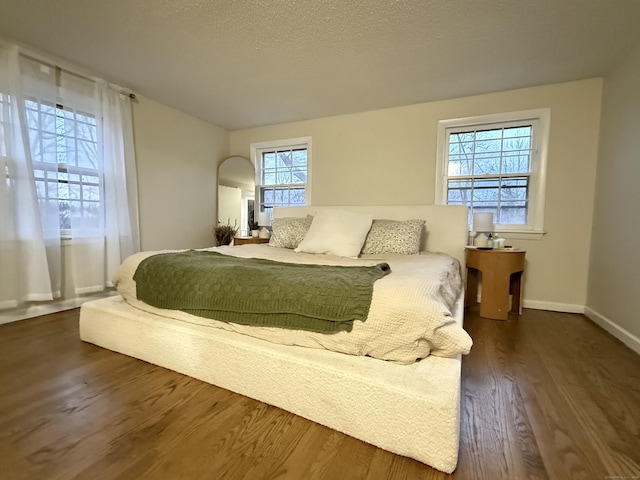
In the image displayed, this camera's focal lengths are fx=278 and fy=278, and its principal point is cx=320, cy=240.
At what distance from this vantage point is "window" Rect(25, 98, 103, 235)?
7.36 feet

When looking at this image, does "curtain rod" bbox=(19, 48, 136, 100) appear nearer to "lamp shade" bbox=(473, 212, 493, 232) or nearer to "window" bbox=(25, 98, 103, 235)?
"window" bbox=(25, 98, 103, 235)

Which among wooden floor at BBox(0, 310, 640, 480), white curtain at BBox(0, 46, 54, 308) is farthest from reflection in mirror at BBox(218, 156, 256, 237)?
wooden floor at BBox(0, 310, 640, 480)

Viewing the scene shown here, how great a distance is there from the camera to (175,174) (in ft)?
11.1

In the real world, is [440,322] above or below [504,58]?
below

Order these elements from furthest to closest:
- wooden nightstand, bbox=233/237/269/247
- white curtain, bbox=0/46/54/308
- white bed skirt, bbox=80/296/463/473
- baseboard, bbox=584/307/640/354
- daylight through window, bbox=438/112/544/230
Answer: wooden nightstand, bbox=233/237/269/247 < daylight through window, bbox=438/112/544/230 < white curtain, bbox=0/46/54/308 < baseboard, bbox=584/307/640/354 < white bed skirt, bbox=80/296/463/473

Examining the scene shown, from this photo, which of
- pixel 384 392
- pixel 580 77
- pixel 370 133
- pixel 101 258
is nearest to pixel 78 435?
pixel 384 392

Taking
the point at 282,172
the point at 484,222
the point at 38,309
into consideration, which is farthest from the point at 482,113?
the point at 38,309

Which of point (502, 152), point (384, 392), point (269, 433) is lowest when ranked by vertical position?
point (269, 433)

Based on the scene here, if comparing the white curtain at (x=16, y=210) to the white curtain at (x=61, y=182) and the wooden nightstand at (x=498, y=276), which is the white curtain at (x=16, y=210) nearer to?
the white curtain at (x=61, y=182)

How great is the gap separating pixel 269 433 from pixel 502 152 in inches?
126

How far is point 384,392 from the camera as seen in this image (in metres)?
0.94

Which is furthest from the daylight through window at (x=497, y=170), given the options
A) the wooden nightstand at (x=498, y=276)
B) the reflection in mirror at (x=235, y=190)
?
the reflection in mirror at (x=235, y=190)

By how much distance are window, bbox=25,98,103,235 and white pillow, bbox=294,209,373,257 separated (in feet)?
6.65

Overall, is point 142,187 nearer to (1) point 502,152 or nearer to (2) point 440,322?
(2) point 440,322
